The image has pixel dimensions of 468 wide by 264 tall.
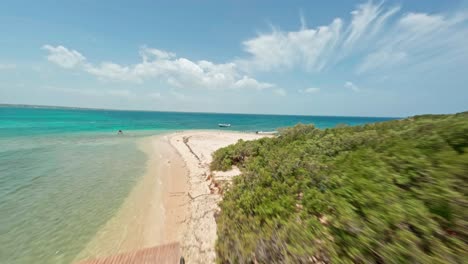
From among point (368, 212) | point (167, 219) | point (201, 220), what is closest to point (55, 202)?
point (167, 219)

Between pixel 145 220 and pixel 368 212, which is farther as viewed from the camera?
pixel 145 220

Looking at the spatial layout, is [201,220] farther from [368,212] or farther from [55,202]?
[55,202]

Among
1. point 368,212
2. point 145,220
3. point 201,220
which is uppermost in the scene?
point 368,212

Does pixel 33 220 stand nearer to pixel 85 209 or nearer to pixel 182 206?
pixel 85 209

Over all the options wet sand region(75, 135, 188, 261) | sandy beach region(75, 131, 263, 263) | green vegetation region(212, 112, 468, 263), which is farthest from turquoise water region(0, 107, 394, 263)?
green vegetation region(212, 112, 468, 263)

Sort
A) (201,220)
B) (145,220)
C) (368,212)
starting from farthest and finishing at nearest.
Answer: (145,220)
(201,220)
(368,212)

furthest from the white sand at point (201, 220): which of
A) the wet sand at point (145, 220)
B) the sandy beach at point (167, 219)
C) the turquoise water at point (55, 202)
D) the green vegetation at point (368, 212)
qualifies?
the turquoise water at point (55, 202)

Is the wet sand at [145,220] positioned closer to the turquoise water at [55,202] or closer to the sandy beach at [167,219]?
the sandy beach at [167,219]

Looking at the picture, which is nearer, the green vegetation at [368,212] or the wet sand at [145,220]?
the green vegetation at [368,212]

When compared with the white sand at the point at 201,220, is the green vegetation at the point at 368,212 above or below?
above

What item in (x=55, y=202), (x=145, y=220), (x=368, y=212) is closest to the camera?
(x=368, y=212)
